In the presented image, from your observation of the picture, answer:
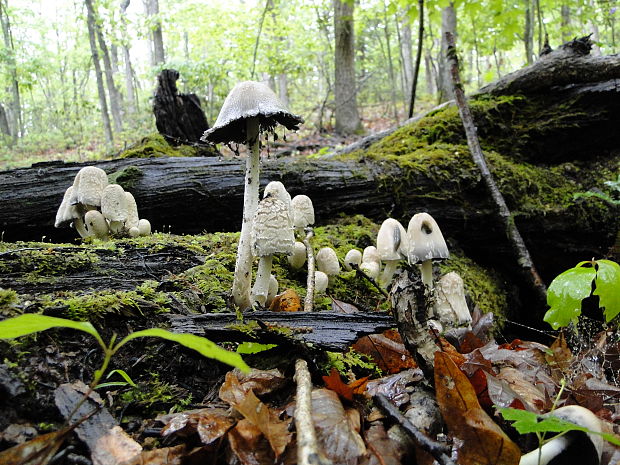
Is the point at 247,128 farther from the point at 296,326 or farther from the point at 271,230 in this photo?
the point at 296,326

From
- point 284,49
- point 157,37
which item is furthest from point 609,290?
point 157,37

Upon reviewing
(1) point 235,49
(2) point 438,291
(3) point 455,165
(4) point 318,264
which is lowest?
(2) point 438,291

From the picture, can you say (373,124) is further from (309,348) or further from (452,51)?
(309,348)

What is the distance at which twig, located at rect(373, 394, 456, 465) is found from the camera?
44.0 inches

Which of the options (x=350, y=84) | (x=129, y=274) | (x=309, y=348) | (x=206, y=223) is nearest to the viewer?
(x=309, y=348)

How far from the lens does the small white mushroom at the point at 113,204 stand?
131 inches

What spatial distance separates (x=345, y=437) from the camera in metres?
1.24

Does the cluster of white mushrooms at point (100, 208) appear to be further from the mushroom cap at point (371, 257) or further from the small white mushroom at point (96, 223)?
the mushroom cap at point (371, 257)

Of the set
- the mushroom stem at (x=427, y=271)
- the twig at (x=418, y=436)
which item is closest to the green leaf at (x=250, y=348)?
the twig at (x=418, y=436)

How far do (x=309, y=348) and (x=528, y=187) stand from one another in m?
4.25

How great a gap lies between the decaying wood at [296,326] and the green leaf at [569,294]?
902mm

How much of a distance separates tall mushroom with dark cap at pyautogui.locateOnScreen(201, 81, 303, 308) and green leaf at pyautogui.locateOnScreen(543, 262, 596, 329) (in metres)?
1.65

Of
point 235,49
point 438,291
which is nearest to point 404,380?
point 438,291

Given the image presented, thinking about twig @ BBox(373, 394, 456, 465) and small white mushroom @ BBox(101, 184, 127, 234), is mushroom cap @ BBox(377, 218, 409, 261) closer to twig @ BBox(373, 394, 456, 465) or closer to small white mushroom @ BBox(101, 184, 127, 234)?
twig @ BBox(373, 394, 456, 465)
